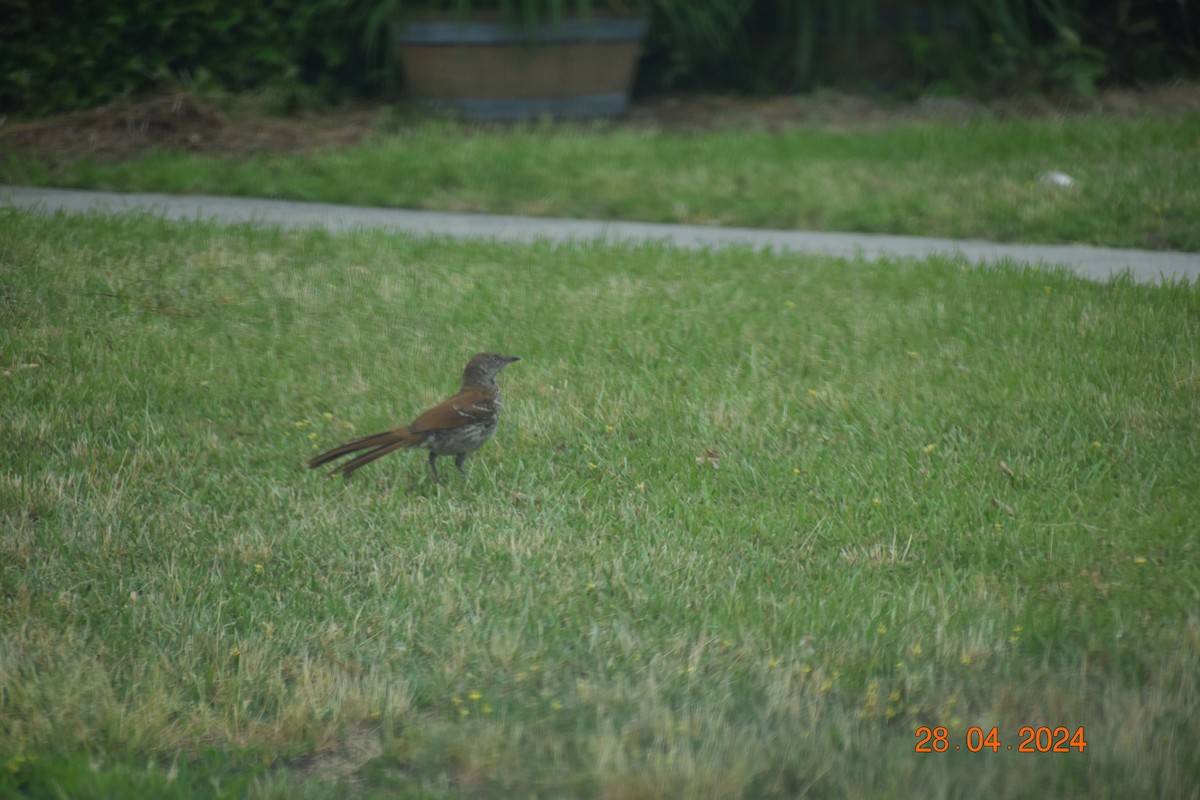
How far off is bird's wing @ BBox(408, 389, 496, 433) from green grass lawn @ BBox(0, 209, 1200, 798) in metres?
0.33

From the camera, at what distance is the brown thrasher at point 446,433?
535 cm

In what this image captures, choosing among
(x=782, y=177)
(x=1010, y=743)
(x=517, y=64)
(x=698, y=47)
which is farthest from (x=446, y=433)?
(x=698, y=47)

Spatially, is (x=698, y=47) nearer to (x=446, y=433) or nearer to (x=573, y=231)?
(x=573, y=231)

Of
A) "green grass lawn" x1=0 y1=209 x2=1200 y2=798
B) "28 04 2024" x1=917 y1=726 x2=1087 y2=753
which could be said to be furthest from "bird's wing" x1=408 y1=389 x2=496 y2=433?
"28 04 2024" x1=917 y1=726 x2=1087 y2=753

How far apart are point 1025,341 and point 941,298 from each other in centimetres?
83

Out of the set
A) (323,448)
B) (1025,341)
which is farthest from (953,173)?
(323,448)

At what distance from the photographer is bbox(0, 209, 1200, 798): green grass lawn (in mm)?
3770

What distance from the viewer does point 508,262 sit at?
8.70 m

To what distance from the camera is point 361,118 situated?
41.4 ft

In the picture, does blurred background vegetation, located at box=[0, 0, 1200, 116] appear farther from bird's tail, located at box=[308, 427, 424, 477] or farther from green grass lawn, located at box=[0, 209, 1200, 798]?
bird's tail, located at box=[308, 427, 424, 477]

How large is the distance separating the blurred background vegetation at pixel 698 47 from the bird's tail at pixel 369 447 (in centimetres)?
757

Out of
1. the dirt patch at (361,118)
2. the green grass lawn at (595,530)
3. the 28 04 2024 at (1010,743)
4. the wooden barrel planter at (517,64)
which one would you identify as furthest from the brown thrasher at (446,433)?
the wooden barrel planter at (517,64)

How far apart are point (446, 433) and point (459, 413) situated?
0.33ft

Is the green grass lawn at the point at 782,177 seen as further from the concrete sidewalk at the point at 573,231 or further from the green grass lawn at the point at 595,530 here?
the green grass lawn at the point at 595,530
